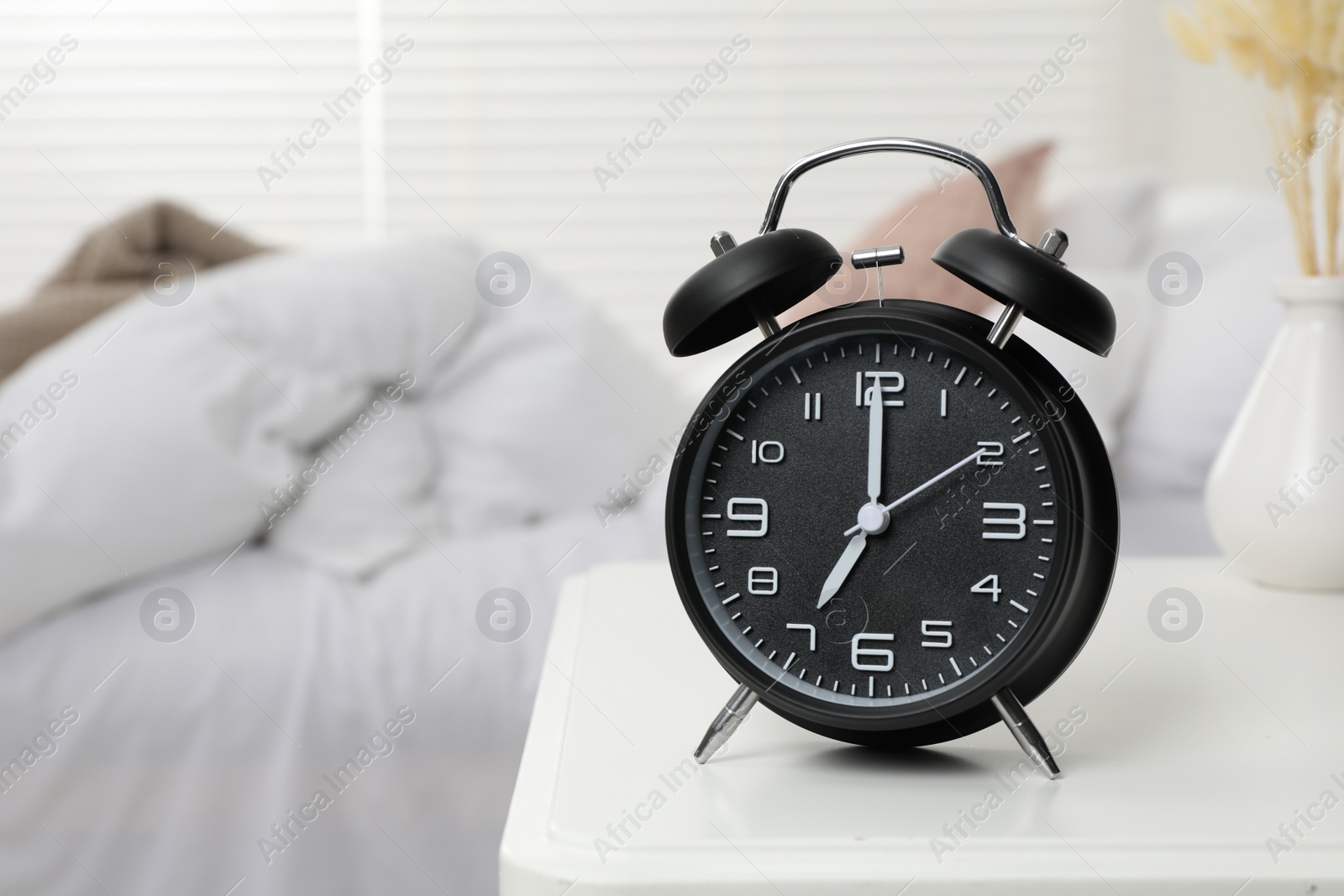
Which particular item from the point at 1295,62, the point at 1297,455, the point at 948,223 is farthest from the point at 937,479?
the point at 948,223

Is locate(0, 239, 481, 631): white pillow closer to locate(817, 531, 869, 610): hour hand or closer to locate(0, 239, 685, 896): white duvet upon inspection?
locate(0, 239, 685, 896): white duvet

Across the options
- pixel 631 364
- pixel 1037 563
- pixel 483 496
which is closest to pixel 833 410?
pixel 1037 563

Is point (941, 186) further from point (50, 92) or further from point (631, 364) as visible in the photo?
point (50, 92)

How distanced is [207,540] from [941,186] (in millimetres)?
1139

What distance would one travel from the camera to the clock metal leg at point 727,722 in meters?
0.56

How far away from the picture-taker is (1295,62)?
908 mm

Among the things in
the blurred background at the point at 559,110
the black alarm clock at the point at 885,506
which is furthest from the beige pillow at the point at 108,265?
the black alarm clock at the point at 885,506

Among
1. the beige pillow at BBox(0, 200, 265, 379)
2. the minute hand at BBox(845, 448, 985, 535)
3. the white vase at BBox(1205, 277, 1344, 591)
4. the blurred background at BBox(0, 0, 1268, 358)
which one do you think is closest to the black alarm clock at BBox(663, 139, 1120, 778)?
the minute hand at BBox(845, 448, 985, 535)

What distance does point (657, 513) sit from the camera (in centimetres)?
147

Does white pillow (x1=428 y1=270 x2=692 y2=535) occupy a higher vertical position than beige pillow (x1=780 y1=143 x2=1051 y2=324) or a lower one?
lower

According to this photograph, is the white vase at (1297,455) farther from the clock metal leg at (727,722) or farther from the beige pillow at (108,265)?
the beige pillow at (108,265)

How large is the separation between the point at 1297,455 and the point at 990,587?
1.64 feet

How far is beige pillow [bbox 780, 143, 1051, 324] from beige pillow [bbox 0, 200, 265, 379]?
1101 millimetres

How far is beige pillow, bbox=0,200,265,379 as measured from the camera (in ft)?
5.40
